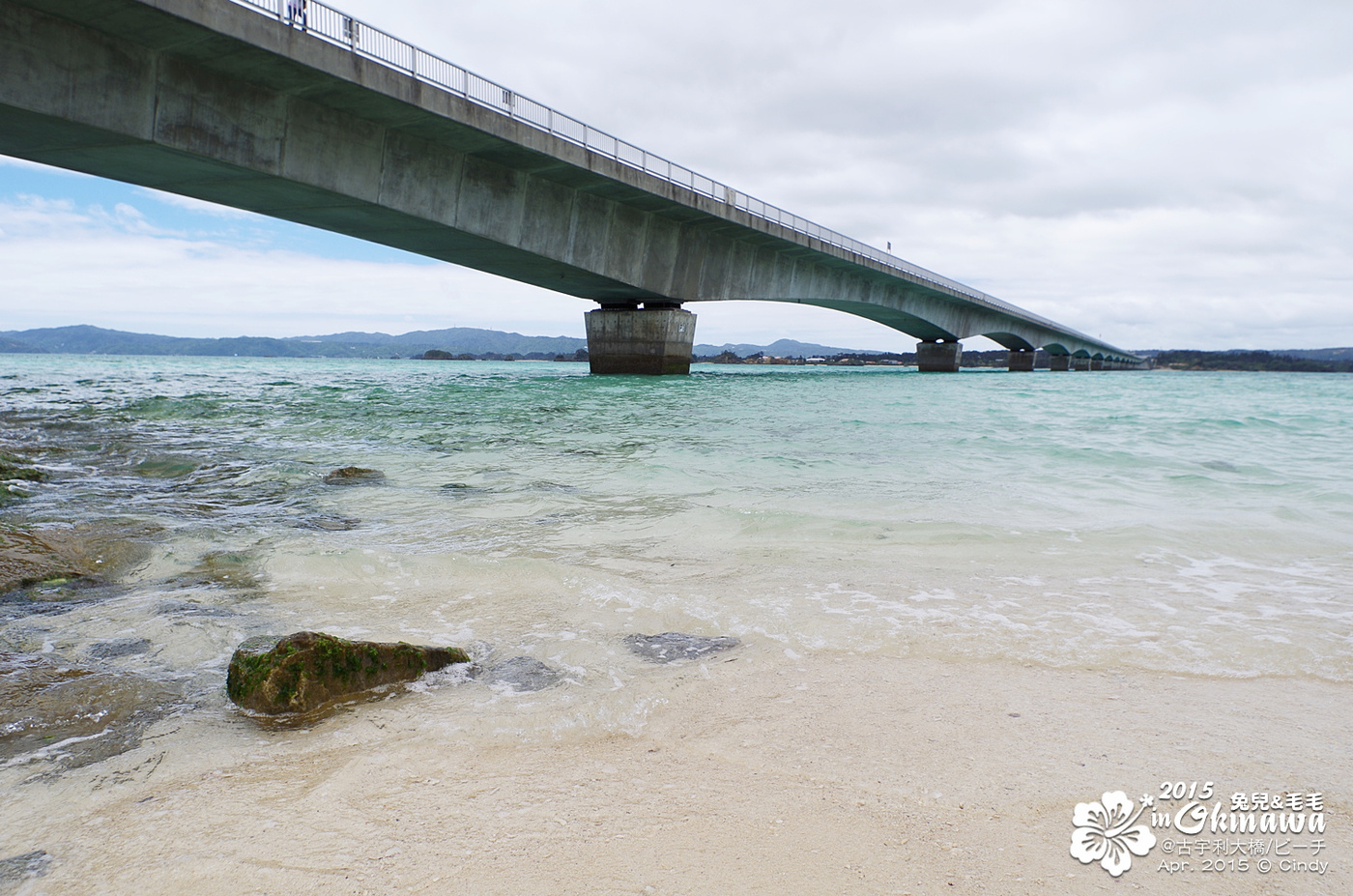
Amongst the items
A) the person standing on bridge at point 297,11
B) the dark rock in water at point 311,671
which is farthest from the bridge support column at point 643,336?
the dark rock in water at point 311,671

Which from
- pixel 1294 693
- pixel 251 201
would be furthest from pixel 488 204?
pixel 1294 693

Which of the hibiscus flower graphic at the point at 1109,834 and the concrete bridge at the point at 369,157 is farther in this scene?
the concrete bridge at the point at 369,157

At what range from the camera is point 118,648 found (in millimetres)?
3615

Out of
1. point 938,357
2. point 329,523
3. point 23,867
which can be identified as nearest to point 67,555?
point 329,523

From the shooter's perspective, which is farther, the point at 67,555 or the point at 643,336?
the point at 643,336

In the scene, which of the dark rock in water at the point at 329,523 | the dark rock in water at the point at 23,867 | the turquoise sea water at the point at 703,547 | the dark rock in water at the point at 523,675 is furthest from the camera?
the dark rock in water at the point at 329,523

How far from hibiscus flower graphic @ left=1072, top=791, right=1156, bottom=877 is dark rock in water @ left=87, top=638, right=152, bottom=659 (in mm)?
3931

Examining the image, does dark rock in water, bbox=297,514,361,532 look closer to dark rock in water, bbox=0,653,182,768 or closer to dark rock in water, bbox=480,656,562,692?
dark rock in water, bbox=0,653,182,768

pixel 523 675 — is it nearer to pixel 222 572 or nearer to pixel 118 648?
pixel 118 648

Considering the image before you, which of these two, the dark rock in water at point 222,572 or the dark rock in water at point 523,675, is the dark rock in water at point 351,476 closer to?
the dark rock in water at point 222,572

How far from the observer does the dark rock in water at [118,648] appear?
3530 mm

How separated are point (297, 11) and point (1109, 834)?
20.1 metres

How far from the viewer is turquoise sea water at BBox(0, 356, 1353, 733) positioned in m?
3.95

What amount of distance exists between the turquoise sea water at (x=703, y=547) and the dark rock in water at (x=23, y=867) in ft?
3.73
